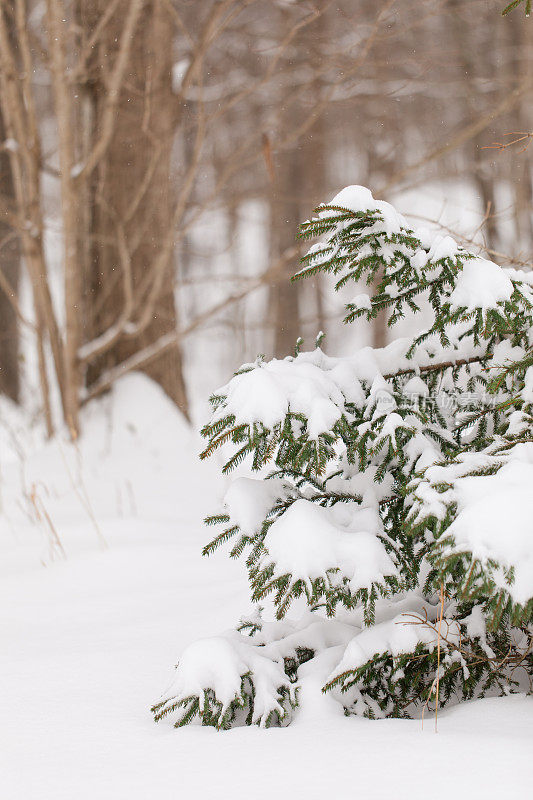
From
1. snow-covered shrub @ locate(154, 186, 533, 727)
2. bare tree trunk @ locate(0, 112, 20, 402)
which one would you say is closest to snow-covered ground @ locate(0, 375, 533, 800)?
snow-covered shrub @ locate(154, 186, 533, 727)

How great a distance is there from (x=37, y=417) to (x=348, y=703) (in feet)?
20.0

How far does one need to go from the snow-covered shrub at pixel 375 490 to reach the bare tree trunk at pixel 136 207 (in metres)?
4.16

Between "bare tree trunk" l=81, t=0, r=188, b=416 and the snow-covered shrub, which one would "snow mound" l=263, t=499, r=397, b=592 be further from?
"bare tree trunk" l=81, t=0, r=188, b=416

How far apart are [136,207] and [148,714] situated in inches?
188

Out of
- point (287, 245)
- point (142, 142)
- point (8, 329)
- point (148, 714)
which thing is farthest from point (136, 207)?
point (287, 245)

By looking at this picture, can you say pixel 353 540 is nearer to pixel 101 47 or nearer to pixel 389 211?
pixel 389 211

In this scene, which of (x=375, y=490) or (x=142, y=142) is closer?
(x=375, y=490)

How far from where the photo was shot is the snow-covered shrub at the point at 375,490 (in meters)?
1.83

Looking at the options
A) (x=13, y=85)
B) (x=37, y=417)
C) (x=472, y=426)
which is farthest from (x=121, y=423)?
(x=472, y=426)

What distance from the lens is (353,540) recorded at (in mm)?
1889

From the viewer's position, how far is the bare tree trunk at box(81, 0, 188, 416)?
20.2 feet

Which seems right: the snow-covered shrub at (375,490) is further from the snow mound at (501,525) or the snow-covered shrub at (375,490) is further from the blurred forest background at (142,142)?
the blurred forest background at (142,142)

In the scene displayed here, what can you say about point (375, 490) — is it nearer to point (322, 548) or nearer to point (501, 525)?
point (322, 548)

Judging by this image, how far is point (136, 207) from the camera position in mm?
6117
